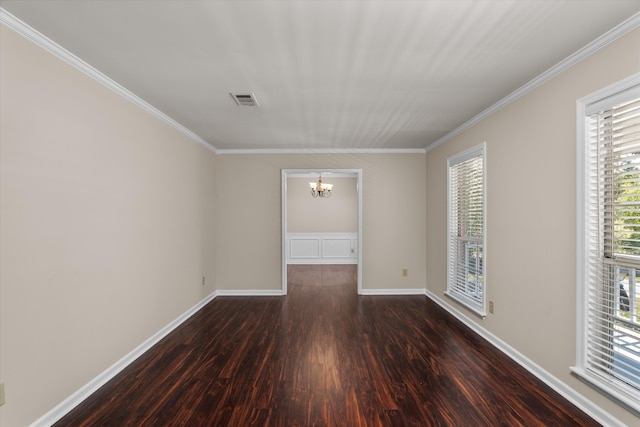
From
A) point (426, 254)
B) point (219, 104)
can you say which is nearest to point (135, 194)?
point (219, 104)

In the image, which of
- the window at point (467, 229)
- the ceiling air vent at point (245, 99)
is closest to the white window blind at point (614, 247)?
the window at point (467, 229)

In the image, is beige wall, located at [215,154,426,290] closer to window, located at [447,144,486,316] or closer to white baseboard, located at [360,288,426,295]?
white baseboard, located at [360,288,426,295]

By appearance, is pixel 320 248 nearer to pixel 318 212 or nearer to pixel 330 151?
pixel 318 212

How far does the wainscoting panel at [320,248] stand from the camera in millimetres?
8586

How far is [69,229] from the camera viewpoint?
2158 mm

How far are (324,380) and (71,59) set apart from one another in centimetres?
303

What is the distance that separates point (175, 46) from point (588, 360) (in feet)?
11.4

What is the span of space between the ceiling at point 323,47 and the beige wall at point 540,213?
0.22 metres

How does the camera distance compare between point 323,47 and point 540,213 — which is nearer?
point 323,47

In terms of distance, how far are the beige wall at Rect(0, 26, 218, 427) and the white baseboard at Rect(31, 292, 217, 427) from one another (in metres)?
0.05

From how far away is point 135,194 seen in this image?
9.72 feet

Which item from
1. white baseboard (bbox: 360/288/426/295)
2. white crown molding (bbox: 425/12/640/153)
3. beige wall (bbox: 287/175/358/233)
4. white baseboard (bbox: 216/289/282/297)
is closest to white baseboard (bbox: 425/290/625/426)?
white baseboard (bbox: 360/288/426/295)

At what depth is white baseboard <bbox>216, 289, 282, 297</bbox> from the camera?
5.23 m

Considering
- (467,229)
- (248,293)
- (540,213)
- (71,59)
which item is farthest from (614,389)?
(248,293)
